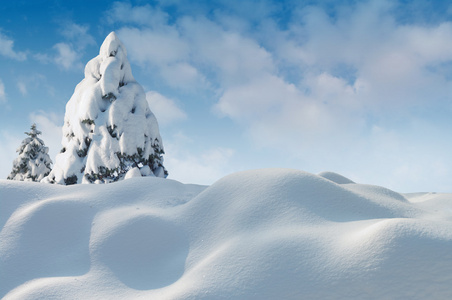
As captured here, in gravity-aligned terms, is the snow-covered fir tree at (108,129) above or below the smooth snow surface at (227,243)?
above

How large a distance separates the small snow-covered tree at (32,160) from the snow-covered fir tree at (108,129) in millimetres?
6569

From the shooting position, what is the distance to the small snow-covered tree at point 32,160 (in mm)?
20266

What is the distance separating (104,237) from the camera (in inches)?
168

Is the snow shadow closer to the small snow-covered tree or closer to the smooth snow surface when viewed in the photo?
the smooth snow surface

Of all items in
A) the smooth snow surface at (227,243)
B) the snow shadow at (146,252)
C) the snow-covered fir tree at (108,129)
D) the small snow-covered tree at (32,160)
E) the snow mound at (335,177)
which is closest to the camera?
the smooth snow surface at (227,243)

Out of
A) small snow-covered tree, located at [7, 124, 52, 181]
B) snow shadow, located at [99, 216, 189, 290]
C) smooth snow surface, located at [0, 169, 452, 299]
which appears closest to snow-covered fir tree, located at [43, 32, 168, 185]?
small snow-covered tree, located at [7, 124, 52, 181]

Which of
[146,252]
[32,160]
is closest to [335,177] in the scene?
[146,252]

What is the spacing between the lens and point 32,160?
20516mm

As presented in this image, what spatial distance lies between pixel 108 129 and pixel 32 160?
10.1 m

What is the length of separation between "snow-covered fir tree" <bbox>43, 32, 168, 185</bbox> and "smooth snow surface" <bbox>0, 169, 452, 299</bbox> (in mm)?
7969

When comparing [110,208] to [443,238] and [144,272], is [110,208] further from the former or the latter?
[443,238]

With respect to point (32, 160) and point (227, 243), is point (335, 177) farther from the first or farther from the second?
point (32, 160)

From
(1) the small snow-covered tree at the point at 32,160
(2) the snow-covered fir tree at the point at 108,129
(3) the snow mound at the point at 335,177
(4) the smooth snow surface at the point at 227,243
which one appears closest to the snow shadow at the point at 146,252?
(4) the smooth snow surface at the point at 227,243

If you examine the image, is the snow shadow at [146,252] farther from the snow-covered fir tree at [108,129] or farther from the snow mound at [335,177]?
the snow-covered fir tree at [108,129]
